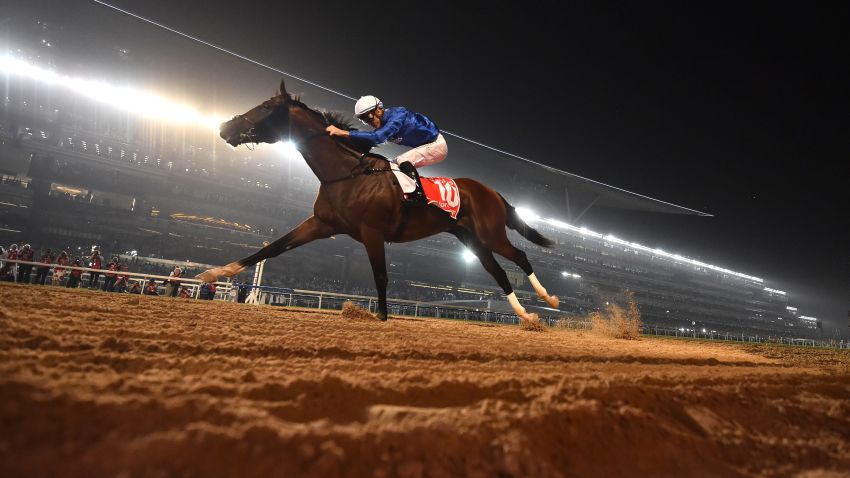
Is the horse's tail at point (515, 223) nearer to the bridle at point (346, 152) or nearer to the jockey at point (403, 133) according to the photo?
the jockey at point (403, 133)

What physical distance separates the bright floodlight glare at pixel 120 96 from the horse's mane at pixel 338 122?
24.6 meters

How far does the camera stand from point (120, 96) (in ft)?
79.0

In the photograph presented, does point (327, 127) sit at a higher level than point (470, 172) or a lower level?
lower

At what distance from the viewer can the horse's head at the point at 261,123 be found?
15.2ft

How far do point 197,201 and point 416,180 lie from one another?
87.0 ft

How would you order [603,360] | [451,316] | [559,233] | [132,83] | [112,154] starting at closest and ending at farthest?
[603,360], [451,316], [132,83], [112,154], [559,233]

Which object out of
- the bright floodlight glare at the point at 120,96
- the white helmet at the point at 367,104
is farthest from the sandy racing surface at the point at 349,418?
the bright floodlight glare at the point at 120,96

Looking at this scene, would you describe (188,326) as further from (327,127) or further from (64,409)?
(327,127)

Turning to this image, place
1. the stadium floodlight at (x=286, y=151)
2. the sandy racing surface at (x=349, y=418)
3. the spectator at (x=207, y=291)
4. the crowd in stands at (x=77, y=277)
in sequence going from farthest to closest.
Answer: the stadium floodlight at (x=286, y=151)
the spectator at (x=207, y=291)
the crowd in stands at (x=77, y=277)
the sandy racing surface at (x=349, y=418)

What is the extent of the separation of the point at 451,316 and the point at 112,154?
24735 mm

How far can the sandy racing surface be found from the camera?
2.23 ft

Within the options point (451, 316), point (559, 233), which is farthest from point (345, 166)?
point (559, 233)

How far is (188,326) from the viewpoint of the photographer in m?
2.35

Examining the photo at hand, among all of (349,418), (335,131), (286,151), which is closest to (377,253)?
(335,131)
